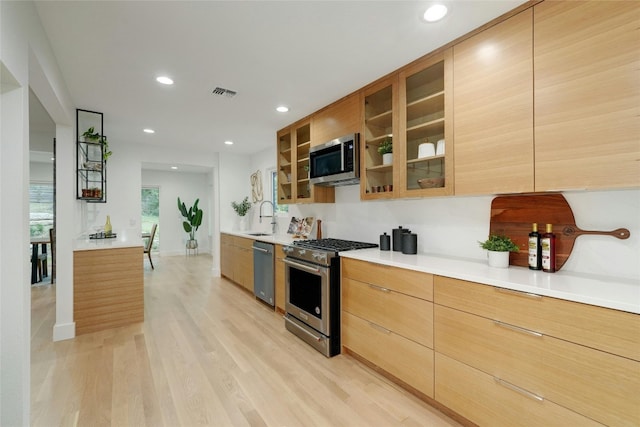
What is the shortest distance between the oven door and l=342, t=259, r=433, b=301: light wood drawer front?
10.0 inches

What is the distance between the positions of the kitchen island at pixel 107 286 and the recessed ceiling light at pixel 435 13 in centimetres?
360

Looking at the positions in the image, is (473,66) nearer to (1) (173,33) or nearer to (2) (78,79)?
(1) (173,33)

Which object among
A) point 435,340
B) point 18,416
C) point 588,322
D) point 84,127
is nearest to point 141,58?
point 84,127

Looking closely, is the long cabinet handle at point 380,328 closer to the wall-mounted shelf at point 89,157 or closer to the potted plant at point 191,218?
the wall-mounted shelf at point 89,157

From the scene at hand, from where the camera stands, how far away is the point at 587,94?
1.43 metres

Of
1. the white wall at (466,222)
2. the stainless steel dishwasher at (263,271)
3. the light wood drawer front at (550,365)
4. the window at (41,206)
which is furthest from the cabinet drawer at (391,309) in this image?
the window at (41,206)

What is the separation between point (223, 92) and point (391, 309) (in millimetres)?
2516

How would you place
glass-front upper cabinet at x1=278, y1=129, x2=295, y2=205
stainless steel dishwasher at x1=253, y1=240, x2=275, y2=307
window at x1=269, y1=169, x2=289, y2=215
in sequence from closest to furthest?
stainless steel dishwasher at x1=253, y1=240, x2=275, y2=307, glass-front upper cabinet at x1=278, y1=129, x2=295, y2=205, window at x1=269, y1=169, x2=289, y2=215

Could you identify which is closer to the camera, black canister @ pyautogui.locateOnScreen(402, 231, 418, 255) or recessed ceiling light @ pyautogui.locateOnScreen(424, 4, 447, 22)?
recessed ceiling light @ pyautogui.locateOnScreen(424, 4, 447, 22)

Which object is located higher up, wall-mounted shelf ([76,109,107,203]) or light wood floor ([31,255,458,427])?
wall-mounted shelf ([76,109,107,203])

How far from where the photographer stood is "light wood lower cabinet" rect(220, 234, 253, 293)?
442 cm

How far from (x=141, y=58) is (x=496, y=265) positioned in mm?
2964

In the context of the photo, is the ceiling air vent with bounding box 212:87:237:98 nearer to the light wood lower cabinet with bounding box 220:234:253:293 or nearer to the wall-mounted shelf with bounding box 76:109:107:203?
the wall-mounted shelf with bounding box 76:109:107:203

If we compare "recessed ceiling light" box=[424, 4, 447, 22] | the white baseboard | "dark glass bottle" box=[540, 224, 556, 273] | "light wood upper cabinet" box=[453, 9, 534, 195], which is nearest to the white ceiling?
"recessed ceiling light" box=[424, 4, 447, 22]
